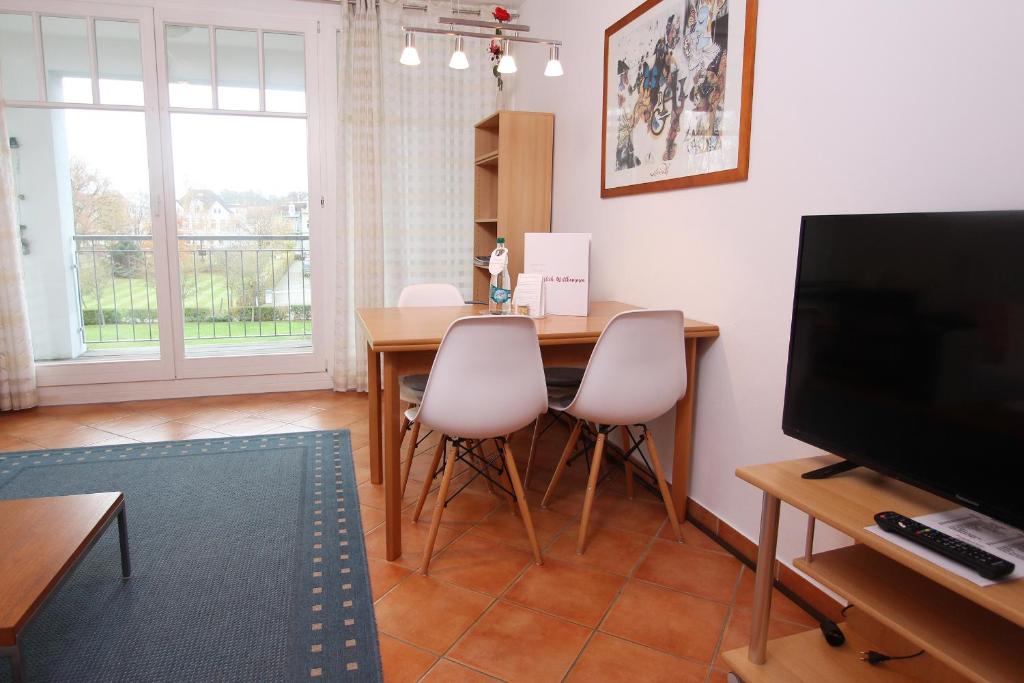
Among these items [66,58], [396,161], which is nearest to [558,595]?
[396,161]

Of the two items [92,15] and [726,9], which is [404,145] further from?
[726,9]

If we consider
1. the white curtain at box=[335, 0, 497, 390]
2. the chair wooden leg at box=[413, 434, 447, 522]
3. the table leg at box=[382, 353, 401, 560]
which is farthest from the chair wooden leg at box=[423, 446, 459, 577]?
the white curtain at box=[335, 0, 497, 390]

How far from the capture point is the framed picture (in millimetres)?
2262

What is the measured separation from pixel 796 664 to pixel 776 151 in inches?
60.3

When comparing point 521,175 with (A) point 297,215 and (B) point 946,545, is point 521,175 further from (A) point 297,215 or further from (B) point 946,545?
(B) point 946,545

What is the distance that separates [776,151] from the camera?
209cm

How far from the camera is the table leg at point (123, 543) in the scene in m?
2.03

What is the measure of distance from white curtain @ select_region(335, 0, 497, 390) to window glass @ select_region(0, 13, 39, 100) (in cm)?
181

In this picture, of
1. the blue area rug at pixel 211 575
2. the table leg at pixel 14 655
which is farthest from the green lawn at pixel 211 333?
the table leg at pixel 14 655

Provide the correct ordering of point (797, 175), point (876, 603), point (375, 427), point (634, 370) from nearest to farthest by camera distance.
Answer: point (876, 603) < point (797, 175) < point (634, 370) < point (375, 427)

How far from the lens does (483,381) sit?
2.08 metres

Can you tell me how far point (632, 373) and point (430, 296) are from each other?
141cm

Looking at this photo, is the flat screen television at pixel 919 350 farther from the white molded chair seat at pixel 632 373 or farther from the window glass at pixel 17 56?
the window glass at pixel 17 56

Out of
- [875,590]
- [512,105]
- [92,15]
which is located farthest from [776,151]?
[92,15]
